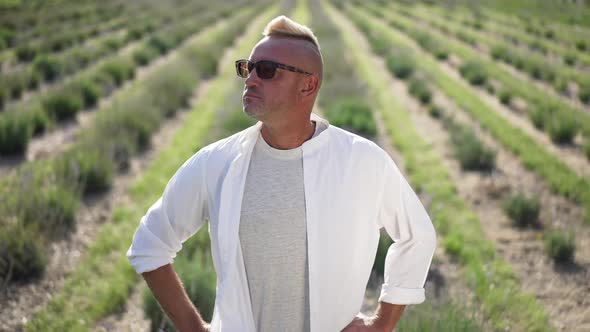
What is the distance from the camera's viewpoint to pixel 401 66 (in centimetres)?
1445

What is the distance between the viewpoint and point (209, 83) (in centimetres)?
1415

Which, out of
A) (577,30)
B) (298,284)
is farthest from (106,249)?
(577,30)

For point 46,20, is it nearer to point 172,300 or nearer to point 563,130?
point 563,130

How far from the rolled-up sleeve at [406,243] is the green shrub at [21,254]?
356 centimetres

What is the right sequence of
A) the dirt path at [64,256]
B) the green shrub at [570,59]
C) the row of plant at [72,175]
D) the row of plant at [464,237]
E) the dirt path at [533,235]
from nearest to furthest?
the row of plant at [464,237], the dirt path at [64,256], the dirt path at [533,235], the row of plant at [72,175], the green shrub at [570,59]

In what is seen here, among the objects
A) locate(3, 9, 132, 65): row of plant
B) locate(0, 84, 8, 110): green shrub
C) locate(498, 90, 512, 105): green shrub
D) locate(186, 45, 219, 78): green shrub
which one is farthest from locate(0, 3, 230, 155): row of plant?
locate(498, 90, 512, 105): green shrub

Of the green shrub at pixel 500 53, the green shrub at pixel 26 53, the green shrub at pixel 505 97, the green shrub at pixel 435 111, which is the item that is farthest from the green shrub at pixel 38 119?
the green shrub at pixel 500 53

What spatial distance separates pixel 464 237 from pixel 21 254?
3.91 m

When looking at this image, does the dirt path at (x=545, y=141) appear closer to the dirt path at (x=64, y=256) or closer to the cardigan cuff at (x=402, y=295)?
the dirt path at (x=64, y=256)

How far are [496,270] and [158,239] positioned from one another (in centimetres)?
380

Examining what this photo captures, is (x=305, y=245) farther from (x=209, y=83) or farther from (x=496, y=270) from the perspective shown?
(x=209, y=83)

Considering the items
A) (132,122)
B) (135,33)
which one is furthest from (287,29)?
(135,33)

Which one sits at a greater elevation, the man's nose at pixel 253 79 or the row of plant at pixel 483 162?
the man's nose at pixel 253 79

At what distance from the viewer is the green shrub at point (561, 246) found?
5207 mm
